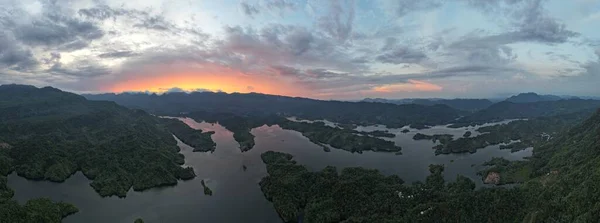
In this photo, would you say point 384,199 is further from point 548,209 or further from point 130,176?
point 130,176

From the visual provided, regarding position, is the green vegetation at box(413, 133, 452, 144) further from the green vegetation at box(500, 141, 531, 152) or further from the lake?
the green vegetation at box(500, 141, 531, 152)

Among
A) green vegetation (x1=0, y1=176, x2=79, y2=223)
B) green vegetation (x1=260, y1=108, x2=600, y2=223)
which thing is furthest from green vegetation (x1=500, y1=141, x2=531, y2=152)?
green vegetation (x1=0, y1=176, x2=79, y2=223)

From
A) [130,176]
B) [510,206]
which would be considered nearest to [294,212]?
[510,206]

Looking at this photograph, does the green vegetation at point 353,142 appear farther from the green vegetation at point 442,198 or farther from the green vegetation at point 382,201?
the green vegetation at point 382,201

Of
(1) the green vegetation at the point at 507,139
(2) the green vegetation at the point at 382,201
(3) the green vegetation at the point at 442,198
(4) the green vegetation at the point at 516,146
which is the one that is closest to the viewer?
(3) the green vegetation at the point at 442,198

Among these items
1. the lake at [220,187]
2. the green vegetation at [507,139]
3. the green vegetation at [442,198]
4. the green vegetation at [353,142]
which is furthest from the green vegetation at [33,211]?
the green vegetation at [507,139]

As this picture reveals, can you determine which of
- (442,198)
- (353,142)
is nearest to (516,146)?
(353,142)
